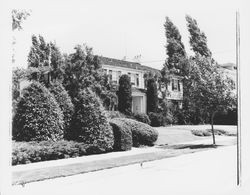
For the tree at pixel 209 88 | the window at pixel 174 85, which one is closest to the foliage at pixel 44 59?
the window at pixel 174 85

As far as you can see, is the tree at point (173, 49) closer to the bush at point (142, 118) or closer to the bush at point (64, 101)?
the bush at point (142, 118)

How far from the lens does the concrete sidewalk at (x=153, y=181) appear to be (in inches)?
270

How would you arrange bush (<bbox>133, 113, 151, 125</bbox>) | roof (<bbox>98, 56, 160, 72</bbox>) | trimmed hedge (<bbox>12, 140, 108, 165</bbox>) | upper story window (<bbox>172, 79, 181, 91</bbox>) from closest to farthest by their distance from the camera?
trimmed hedge (<bbox>12, 140, 108, 165</bbox>) → roof (<bbox>98, 56, 160, 72</bbox>) → bush (<bbox>133, 113, 151, 125</bbox>) → upper story window (<bbox>172, 79, 181, 91</bbox>)

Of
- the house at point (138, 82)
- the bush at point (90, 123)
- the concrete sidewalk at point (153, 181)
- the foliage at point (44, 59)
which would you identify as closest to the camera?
the concrete sidewalk at point (153, 181)

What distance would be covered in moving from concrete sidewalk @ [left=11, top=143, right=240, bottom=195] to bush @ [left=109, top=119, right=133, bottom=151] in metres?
2.00

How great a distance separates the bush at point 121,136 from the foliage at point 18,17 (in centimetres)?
525

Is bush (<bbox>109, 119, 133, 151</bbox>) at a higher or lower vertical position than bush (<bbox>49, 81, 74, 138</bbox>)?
lower

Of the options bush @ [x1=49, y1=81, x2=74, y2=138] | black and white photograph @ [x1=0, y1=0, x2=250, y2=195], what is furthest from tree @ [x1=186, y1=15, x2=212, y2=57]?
bush @ [x1=49, y1=81, x2=74, y2=138]

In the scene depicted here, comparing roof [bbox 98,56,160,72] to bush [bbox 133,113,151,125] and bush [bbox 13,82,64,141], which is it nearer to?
bush [bbox 133,113,151,125]

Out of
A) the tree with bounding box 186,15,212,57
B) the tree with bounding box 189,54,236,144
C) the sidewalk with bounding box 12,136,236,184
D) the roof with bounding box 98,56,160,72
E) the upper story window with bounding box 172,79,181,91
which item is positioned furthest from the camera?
the upper story window with bounding box 172,79,181,91

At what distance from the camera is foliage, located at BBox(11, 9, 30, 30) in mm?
7208

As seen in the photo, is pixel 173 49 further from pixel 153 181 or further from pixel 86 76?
pixel 153 181

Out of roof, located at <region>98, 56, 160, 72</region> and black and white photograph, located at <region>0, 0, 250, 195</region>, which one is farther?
roof, located at <region>98, 56, 160, 72</region>

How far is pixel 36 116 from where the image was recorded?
1012cm
